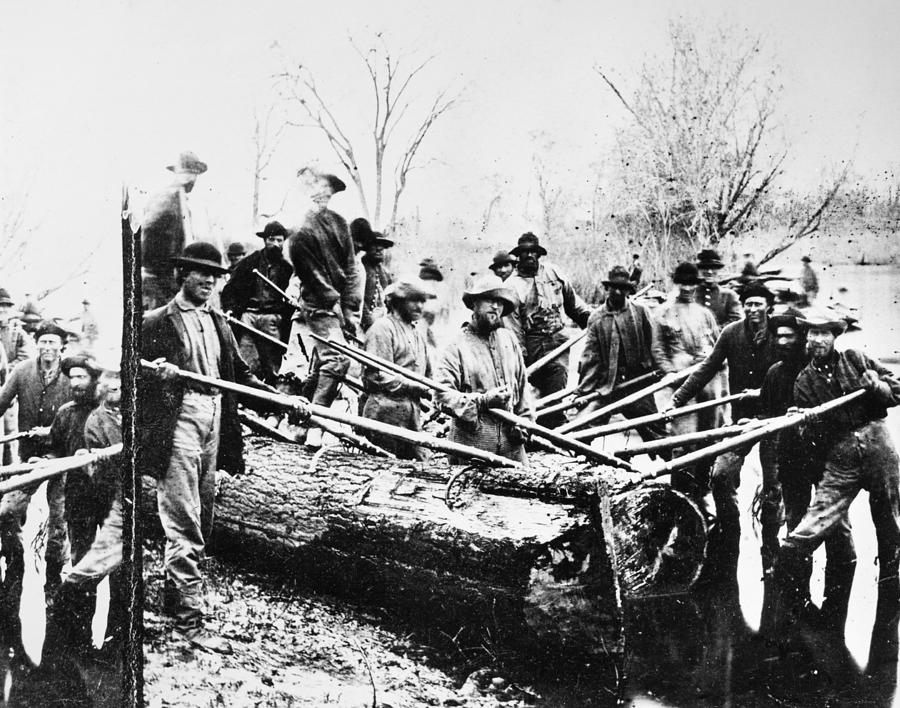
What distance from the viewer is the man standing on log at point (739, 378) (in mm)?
6039

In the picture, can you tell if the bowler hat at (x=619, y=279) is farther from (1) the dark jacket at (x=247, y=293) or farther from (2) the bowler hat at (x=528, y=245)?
(1) the dark jacket at (x=247, y=293)

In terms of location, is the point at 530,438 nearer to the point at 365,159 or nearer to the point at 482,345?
the point at 482,345

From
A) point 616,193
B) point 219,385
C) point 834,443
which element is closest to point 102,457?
point 219,385

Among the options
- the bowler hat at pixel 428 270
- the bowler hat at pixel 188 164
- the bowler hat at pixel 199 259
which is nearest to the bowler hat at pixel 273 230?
the bowler hat at pixel 428 270

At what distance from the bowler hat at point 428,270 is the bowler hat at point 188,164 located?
1.98m

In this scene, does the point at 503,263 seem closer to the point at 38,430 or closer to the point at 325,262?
the point at 325,262

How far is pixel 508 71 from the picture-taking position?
18.9 ft

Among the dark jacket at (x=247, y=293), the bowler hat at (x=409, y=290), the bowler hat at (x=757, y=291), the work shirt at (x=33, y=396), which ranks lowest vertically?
the work shirt at (x=33, y=396)

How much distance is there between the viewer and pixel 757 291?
623 centimetres

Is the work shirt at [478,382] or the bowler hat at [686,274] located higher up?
the bowler hat at [686,274]

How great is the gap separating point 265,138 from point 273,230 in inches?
43.7

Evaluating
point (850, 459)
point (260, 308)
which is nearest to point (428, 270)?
point (260, 308)

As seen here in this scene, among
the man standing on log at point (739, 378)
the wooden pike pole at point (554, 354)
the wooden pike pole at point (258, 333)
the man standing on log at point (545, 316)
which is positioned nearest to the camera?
the man standing on log at point (739, 378)

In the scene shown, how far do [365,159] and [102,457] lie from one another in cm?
265
